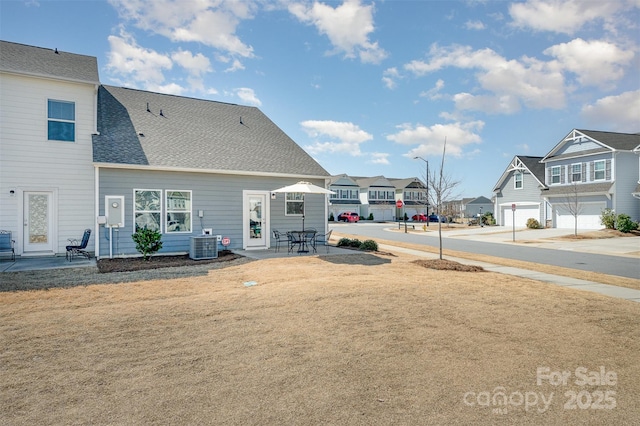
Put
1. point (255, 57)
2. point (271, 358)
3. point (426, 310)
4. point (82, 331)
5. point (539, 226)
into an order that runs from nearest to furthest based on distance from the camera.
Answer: point (271, 358), point (82, 331), point (426, 310), point (255, 57), point (539, 226)

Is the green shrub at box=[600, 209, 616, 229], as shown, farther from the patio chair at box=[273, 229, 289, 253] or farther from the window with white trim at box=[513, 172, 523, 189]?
the patio chair at box=[273, 229, 289, 253]

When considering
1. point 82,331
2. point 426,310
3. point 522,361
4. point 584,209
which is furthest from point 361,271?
point 584,209

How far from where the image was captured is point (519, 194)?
37719mm

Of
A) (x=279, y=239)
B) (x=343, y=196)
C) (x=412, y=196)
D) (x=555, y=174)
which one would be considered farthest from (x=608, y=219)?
(x=412, y=196)

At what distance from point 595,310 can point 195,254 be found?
1109 cm

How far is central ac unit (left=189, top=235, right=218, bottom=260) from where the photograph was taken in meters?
12.7

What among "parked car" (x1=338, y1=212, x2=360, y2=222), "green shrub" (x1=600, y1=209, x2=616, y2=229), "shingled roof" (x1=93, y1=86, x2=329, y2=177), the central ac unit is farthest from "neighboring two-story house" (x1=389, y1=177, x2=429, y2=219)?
the central ac unit

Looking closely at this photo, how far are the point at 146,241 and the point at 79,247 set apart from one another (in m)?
2.17

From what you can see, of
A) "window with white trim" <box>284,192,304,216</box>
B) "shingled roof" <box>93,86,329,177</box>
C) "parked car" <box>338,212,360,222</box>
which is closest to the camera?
"shingled roof" <box>93,86,329,177</box>

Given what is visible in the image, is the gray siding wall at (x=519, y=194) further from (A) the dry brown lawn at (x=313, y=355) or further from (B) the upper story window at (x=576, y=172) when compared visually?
(A) the dry brown lawn at (x=313, y=355)

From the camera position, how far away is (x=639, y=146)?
2780cm

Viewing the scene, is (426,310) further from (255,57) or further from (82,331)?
(255,57)

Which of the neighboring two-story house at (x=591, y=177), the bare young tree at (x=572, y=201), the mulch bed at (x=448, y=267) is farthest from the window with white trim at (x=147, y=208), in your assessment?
the bare young tree at (x=572, y=201)

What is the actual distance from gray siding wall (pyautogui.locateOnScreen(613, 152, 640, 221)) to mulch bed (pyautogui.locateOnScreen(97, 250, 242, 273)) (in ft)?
99.9
